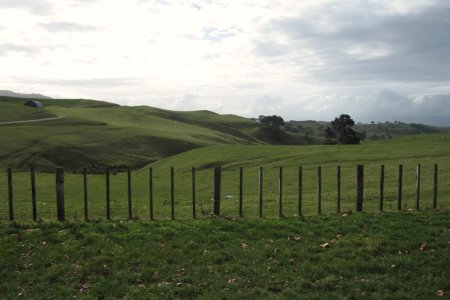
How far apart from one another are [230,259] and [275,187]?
2336cm

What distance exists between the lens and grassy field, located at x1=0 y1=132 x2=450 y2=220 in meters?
22.9

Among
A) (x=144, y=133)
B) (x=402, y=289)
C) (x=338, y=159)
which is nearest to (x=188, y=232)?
(x=402, y=289)

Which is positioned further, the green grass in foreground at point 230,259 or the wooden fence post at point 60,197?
the wooden fence post at point 60,197

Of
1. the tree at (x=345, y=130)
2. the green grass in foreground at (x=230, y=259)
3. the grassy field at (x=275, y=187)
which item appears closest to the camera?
the green grass in foreground at (x=230, y=259)

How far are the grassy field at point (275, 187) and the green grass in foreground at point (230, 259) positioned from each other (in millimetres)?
3138

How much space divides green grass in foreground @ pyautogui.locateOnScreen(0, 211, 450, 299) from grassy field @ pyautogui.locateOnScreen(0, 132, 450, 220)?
3138 millimetres

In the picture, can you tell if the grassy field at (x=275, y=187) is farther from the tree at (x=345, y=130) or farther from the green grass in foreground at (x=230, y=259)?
the tree at (x=345, y=130)

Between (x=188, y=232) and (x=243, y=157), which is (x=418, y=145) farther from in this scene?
(x=188, y=232)

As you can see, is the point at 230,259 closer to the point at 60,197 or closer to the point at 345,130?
the point at 60,197

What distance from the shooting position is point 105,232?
14.8m

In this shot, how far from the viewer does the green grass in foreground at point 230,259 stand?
429 inches

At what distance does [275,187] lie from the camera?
3572 cm

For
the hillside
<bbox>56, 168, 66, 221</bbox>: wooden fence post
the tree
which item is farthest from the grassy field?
the tree

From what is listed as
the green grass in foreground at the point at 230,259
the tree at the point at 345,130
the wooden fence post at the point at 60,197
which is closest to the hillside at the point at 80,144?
the tree at the point at 345,130
